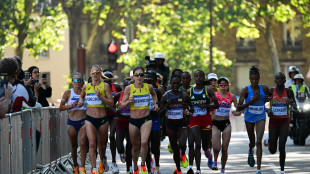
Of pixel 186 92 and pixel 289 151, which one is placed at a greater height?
pixel 186 92

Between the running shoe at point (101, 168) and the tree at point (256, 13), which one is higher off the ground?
the tree at point (256, 13)

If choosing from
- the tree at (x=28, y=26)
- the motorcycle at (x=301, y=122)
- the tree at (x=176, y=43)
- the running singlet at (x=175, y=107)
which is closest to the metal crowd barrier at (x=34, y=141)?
the running singlet at (x=175, y=107)

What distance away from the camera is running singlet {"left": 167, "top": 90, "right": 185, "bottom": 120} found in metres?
16.0

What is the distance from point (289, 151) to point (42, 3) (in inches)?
1060

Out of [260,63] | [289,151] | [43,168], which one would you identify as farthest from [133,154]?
[260,63]

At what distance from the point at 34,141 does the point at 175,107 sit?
2.33 metres

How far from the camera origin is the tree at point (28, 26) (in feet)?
148

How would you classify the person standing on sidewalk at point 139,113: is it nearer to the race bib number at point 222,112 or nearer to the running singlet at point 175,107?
the running singlet at point 175,107

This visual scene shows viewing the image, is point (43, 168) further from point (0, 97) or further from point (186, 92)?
point (0, 97)

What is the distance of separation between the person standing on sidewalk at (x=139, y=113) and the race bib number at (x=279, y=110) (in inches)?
78.0

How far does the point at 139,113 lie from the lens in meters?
15.5

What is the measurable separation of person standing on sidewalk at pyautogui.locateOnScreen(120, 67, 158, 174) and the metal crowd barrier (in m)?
1.41

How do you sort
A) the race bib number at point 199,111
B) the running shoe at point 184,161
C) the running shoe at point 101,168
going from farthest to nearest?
the running shoe at point 184,161
the running shoe at point 101,168
the race bib number at point 199,111

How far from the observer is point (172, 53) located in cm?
5475
